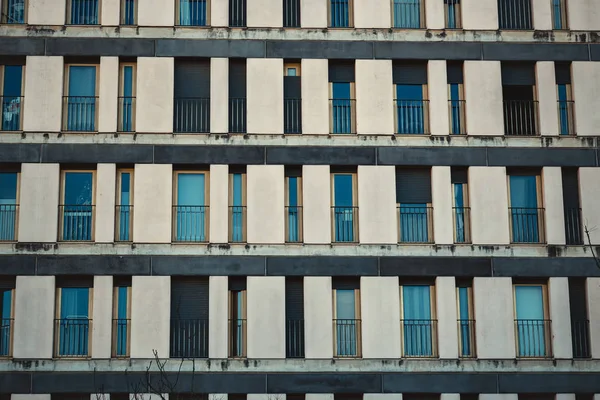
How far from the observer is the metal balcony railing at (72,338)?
3012cm

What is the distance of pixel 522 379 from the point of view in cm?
3033

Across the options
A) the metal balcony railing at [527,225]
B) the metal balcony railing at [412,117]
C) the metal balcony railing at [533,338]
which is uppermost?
the metal balcony railing at [412,117]

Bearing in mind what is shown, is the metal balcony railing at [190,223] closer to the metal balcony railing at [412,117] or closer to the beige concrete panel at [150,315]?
the beige concrete panel at [150,315]

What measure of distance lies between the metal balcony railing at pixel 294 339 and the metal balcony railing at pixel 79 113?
8312 millimetres

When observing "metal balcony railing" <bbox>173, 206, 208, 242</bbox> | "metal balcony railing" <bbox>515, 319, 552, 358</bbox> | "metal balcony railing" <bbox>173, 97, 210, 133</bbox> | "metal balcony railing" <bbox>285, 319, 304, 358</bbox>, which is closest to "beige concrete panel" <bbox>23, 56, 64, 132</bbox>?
"metal balcony railing" <bbox>173, 97, 210, 133</bbox>

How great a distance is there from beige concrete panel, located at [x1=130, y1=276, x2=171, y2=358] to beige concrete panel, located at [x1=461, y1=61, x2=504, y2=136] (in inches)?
409

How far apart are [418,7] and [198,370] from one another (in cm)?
1316

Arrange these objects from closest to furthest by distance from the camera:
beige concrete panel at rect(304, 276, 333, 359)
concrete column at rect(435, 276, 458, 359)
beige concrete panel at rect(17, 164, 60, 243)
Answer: beige concrete panel at rect(304, 276, 333, 359) < concrete column at rect(435, 276, 458, 359) < beige concrete panel at rect(17, 164, 60, 243)

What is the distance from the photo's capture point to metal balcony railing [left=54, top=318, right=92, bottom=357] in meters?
30.1

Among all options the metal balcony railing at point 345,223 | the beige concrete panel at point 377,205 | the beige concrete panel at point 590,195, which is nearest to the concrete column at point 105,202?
the metal balcony railing at point 345,223

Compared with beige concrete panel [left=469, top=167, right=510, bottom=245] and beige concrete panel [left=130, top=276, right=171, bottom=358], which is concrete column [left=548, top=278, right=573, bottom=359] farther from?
beige concrete panel [left=130, top=276, right=171, bottom=358]

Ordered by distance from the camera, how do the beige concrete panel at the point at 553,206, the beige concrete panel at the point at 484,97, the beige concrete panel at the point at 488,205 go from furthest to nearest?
the beige concrete panel at the point at 484,97 < the beige concrete panel at the point at 553,206 < the beige concrete panel at the point at 488,205

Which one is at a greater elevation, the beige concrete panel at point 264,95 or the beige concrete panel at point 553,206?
the beige concrete panel at point 264,95

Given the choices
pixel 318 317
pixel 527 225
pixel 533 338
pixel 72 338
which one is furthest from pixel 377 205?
pixel 72 338
